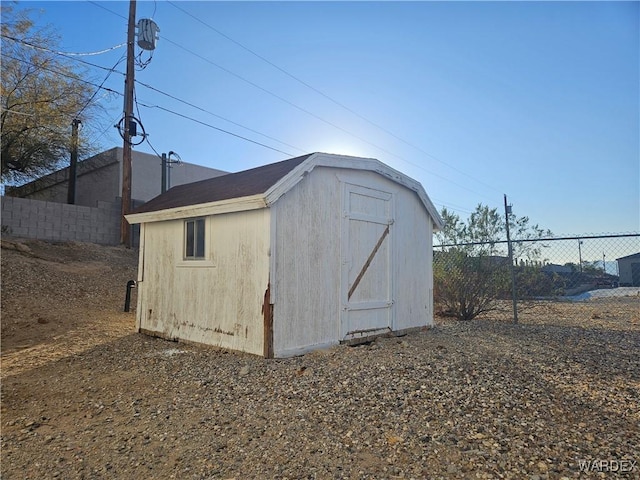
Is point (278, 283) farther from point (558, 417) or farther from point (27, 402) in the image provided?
point (558, 417)

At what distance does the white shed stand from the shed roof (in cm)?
2

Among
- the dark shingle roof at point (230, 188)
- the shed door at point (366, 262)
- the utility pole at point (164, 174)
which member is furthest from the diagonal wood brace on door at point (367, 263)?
the utility pole at point (164, 174)

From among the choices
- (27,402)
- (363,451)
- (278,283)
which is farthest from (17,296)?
(363,451)

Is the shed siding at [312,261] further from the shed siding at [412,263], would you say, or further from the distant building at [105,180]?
the distant building at [105,180]

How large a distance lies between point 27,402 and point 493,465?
13.4ft

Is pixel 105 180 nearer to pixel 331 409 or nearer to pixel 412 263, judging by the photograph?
pixel 412 263

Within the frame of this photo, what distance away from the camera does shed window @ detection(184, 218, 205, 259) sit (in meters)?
6.06

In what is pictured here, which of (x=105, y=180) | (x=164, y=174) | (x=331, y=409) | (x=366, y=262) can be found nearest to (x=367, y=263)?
(x=366, y=262)

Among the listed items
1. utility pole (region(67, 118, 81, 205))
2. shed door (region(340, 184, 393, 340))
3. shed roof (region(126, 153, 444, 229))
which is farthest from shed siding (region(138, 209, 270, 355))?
utility pole (region(67, 118, 81, 205))

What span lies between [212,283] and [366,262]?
2.35 m

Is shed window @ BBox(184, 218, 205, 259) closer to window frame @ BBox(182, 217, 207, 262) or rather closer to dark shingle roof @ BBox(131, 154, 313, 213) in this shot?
window frame @ BBox(182, 217, 207, 262)

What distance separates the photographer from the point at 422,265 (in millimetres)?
7402

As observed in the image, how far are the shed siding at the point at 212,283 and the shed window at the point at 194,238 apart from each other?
0.11 meters

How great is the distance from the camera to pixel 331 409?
10.8 ft
